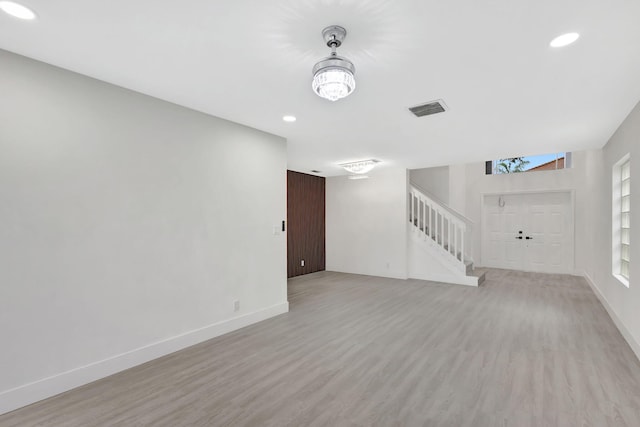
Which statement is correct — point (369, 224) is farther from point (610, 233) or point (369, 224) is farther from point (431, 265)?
point (610, 233)

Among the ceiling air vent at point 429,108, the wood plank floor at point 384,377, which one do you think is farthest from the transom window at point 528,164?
the ceiling air vent at point 429,108

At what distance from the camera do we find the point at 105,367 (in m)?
2.57

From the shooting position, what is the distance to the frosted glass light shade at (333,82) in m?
1.90

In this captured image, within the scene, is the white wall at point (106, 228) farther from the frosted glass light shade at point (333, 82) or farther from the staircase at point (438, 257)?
the staircase at point (438, 257)

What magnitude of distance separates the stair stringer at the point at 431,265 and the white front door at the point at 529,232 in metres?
2.72

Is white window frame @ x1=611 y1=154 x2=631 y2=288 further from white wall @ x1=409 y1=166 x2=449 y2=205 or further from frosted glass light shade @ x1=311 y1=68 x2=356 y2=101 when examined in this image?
white wall @ x1=409 y1=166 x2=449 y2=205

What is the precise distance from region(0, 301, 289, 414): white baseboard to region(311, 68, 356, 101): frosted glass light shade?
9.17 ft

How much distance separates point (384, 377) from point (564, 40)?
9.18 ft

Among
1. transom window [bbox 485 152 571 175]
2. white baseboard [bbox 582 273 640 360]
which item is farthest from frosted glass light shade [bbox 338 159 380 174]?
white baseboard [bbox 582 273 640 360]

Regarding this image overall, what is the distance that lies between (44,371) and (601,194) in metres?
7.26

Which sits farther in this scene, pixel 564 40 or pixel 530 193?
pixel 530 193

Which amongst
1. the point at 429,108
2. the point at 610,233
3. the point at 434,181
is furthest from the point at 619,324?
the point at 434,181

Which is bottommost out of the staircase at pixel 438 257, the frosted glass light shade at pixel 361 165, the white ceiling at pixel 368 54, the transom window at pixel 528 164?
the staircase at pixel 438 257

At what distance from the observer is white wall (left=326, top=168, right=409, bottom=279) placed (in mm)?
6934
